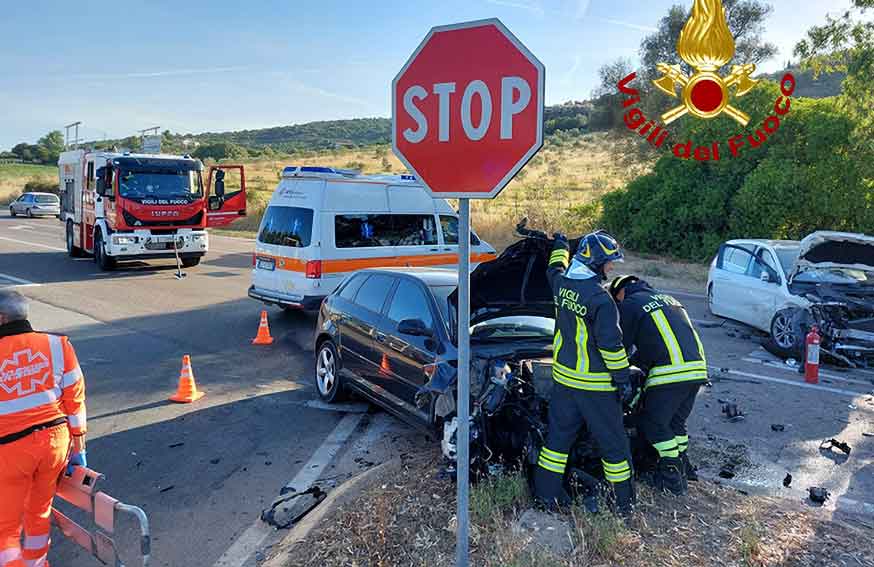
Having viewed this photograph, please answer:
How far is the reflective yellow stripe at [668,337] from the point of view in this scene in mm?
4578

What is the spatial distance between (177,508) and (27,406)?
1.54 meters

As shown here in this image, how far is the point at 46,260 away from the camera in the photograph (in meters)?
19.0

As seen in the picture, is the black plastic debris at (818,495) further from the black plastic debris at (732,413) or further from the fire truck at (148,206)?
the fire truck at (148,206)

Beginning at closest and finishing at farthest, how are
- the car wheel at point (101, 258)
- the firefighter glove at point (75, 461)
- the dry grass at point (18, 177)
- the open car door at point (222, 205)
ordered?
the firefighter glove at point (75, 461), the car wheel at point (101, 258), the open car door at point (222, 205), the dry grass at point (18, 177)

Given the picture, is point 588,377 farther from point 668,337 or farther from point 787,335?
point 787,335

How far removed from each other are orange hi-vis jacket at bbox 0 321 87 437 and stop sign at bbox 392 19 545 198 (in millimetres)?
2256

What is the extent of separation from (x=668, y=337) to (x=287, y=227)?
719 centimetres

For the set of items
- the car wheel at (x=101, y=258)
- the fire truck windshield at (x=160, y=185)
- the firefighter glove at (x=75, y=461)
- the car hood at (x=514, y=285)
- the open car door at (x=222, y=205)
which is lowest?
the firefighter glove at (x=75, y=461)

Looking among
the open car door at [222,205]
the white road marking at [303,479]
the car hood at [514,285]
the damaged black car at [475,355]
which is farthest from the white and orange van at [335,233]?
the open car door at [222,205]

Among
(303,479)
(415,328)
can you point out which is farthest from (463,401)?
(303,479)

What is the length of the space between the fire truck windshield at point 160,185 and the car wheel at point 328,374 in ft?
36.4

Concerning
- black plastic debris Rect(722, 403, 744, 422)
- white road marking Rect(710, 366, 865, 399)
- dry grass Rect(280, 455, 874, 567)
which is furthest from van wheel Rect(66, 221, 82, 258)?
black plastic debris Rect(722, 403, 744, 422)

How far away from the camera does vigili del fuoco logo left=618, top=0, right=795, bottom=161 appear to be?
1526 cm

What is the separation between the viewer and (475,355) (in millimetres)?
5004
